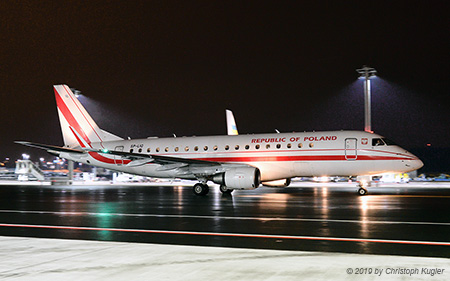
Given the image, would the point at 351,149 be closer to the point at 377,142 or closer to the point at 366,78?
the point at 377,142

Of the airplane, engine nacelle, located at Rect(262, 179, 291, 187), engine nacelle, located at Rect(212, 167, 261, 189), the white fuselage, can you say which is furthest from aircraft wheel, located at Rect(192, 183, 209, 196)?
engine nacelle, located at Rect(262, 179, 291, 187)

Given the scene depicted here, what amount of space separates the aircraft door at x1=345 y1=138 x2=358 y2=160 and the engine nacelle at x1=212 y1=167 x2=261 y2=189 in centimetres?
550

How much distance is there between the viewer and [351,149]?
26.2m

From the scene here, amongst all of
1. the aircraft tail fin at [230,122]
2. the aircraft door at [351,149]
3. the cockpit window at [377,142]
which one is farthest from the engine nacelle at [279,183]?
the aircraft tail fin at [230,122]

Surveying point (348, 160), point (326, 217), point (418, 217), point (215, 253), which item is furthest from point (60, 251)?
point (348, 160)

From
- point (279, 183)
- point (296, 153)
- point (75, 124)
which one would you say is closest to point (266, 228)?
point (296, 153)

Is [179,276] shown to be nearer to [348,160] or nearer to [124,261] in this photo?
[124,261]

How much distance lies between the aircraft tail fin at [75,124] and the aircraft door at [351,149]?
65.1ft

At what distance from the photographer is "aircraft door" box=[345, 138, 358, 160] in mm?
26125

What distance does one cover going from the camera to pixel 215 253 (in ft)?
27.0

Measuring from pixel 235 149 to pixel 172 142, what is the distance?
5.65m

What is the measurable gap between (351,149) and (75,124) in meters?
22.5

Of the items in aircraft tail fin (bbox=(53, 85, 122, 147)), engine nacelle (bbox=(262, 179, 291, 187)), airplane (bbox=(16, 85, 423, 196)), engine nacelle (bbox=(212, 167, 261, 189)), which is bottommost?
engine nacelle (bbox=(262, 179, 291, 187))

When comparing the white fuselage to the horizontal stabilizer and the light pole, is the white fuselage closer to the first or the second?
the horizontal stabilizer
